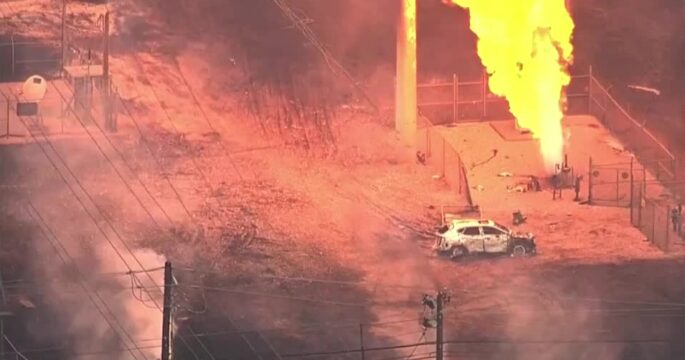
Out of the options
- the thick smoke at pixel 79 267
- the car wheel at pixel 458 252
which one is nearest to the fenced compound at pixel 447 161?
the car wheel at pixel 458 252

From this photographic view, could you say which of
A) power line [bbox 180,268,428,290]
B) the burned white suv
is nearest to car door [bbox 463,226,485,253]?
the burned white suv

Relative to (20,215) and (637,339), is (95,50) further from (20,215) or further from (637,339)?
(637,339)

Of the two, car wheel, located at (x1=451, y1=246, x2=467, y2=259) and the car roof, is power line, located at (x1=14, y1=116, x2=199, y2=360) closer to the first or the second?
car wheel, located at (x1=451, y1=246, x2=467, y2=259)

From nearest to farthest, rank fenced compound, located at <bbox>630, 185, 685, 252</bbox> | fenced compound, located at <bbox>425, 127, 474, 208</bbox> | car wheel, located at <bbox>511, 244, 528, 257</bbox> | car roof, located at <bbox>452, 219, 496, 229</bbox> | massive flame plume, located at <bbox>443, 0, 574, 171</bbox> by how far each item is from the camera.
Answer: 1. car roof, located at <bbox>452, 219, 496, 229</bbox>
2. car wheel, located at <bbox>511, 244, 528, 257</bbox>
3. fenced compound, located at <bbox>630, 185, 685, 252</bbox>
4. fenced compound, located at <bbox>425, 127, 474, 208</bbox>
5. massive flame plume, located at <bbox>443, 0, 574, 171</bbox>

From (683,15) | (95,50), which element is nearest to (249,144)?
(95,50)

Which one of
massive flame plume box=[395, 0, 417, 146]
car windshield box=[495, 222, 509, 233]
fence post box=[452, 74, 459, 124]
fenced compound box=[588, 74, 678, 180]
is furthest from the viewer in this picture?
fence post box=[452, 74, 459, 124]

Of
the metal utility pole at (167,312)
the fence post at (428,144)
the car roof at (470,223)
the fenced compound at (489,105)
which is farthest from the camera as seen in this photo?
the fenced compound at (489,105)

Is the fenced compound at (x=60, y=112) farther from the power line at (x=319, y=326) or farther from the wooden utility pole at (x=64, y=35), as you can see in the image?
the power line at (x=319, y=326)

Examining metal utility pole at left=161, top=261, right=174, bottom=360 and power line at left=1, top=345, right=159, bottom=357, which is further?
power line at left=1, top=345, right=159, bottom=357
